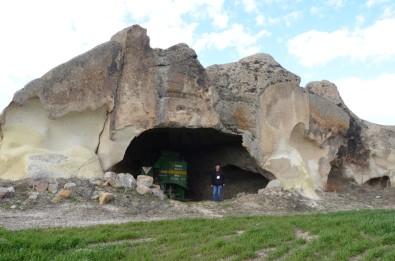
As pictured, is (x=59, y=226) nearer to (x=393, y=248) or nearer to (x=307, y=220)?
(x=307, y=220)

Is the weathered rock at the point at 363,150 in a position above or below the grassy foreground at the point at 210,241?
above

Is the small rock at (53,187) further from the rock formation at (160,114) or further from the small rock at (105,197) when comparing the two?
the small rock at (105,197)

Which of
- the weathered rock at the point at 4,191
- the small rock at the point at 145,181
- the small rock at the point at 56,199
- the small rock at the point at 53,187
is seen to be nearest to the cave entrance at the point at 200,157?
the small rock at the point at 145,181

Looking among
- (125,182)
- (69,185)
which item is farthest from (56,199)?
(125,182)

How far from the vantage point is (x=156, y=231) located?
28.9 feet

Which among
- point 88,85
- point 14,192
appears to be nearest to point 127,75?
point 88,85

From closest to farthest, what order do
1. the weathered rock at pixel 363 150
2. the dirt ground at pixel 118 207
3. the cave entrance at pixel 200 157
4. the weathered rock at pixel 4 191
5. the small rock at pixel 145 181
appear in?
the dirt ground at pixel 118 207 < the weathered rock at pixel 4 191 < the small rock at pixel 145 181 < the cave entrance at pixel 200 157 < the weathered rock at pixel 363 150

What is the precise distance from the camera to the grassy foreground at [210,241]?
692cm

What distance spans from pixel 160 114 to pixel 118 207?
3.91 metres

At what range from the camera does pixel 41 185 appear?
39.4 ft

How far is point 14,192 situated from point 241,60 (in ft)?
30.3

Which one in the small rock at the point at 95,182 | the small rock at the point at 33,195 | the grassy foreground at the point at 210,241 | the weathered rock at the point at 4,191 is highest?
the small rock at the point at 95,182

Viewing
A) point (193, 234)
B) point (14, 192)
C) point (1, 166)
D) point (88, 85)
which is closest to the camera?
point (193, 234)

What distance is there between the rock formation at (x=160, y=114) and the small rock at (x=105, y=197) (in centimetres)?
165
